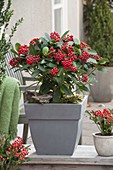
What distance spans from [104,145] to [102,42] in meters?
5.53

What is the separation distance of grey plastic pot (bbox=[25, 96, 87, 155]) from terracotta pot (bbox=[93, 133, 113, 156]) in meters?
0.15

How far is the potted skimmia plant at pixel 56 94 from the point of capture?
13.2 feet

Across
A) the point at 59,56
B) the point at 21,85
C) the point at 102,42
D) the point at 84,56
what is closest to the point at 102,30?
the point at 102,42

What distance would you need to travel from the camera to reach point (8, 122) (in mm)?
4602

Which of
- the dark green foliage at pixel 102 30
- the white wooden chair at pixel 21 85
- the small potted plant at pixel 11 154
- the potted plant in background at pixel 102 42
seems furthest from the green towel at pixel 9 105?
the dark green foliage at pixel 102 30

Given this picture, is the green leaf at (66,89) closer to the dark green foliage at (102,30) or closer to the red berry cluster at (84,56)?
the red berry cluster at (84,56)

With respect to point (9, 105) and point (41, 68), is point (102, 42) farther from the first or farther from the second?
point (41, 68)

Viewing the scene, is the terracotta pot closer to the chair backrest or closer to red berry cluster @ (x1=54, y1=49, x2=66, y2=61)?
red berry cluster @ (x1=54, y1=49, x2=66, y2=61)

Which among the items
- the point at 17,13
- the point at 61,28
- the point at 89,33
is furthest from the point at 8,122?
the point at 89,33

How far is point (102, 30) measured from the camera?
954 cm

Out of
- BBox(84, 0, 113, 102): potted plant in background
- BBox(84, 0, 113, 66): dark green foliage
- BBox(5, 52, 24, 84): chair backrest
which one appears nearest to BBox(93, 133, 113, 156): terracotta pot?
BBox(5, 52, 24, 84): chair backrest

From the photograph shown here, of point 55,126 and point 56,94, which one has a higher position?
point 56,94

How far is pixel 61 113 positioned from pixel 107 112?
0.33 m

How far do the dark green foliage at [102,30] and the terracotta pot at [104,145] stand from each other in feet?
17.5
